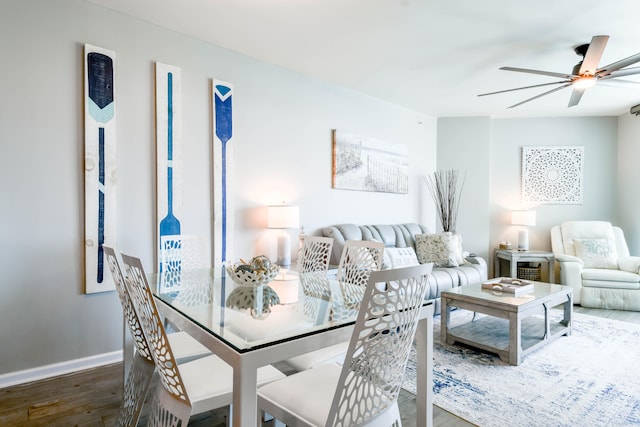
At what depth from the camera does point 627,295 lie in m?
4.39

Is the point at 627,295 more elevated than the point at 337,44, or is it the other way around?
the point at 337,44

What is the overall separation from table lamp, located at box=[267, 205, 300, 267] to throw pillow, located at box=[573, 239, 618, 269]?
4103 mm

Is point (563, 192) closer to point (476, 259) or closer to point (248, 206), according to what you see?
point (476, 259)

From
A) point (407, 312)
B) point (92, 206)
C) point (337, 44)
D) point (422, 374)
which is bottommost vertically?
point (422, 374)

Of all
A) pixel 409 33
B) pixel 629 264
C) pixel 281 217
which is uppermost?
pixel 409 33

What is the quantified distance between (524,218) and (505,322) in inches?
90.9

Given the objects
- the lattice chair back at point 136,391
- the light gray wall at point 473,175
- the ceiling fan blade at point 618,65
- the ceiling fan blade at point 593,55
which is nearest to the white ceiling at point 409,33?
the ceiling fan blade at point 593,55

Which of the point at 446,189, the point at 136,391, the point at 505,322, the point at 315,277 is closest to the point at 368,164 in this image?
the point at 446,189

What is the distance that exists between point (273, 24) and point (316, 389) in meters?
2.68

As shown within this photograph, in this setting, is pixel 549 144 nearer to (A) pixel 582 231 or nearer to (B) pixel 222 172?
(A) pixel 582 231

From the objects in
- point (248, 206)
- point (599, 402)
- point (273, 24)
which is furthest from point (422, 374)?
point (273, 24)

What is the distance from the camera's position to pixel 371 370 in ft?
3.77

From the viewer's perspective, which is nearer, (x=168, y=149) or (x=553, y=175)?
(x=168, y=149)

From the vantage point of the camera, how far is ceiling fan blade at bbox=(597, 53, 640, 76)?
262 cm
